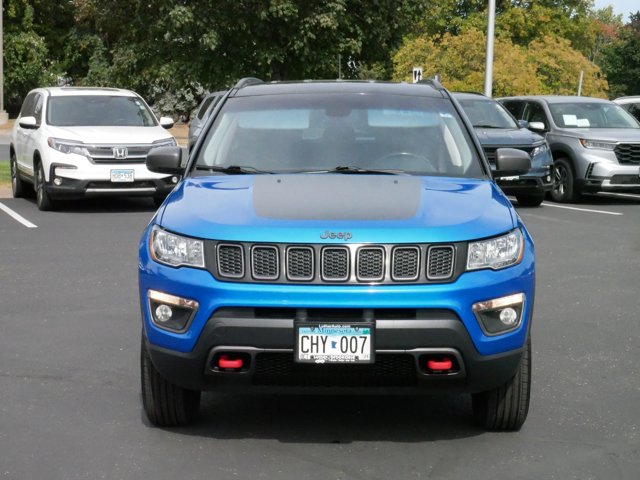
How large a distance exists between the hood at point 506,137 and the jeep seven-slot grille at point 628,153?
1285 millimetres

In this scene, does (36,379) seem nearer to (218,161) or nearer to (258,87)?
(218,161)

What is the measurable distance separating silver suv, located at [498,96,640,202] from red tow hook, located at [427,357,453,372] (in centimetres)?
1364

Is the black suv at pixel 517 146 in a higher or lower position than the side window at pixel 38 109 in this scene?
lower

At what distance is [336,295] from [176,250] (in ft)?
2.45

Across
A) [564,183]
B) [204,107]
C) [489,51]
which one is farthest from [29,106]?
[489,51]

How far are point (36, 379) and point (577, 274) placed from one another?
5754 mm

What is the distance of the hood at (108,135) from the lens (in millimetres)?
15430

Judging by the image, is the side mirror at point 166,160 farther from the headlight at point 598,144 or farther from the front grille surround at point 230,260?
the headlight at point 598,144

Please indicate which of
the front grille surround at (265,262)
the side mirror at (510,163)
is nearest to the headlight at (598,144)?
the side mirror at (510,163)

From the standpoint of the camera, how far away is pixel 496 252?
491 centimetres

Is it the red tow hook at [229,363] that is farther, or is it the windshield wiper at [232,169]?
the windshield wiper at [232,169]

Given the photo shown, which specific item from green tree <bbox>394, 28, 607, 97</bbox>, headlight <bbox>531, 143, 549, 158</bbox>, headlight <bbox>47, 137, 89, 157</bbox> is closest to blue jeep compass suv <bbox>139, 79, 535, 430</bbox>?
headlight <bbox>47, 137, 89, 157</bbox>

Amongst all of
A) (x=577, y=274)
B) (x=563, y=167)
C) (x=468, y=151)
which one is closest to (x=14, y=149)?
(x=563, y=167)

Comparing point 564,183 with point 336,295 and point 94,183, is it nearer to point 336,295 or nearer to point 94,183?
point 94,183
